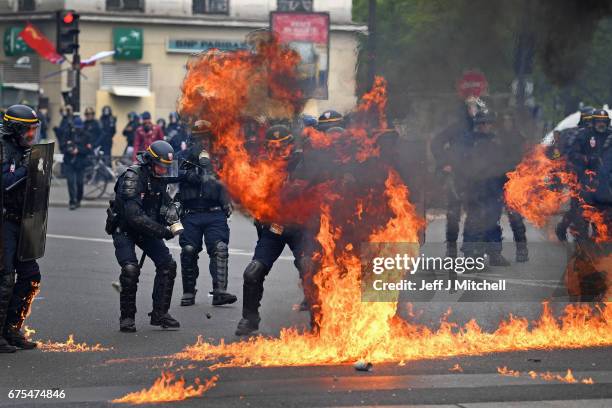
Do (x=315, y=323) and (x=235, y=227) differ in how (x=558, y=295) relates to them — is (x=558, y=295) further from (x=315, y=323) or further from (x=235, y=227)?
(x=235, y=227)

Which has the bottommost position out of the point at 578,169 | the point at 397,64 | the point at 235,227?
the point at 235,227

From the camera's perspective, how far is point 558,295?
36.9 feet

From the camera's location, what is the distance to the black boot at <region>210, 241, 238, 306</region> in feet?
37.8

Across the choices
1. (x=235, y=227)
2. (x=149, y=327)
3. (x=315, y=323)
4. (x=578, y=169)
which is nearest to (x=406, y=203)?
(x=315, y=323)

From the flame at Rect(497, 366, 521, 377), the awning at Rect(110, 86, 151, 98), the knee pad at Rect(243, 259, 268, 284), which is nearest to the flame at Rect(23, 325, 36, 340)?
the knee pad at Rect(243, 259, 268, 284)

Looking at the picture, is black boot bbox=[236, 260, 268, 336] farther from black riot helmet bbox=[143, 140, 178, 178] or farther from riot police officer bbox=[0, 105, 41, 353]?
riot police officer bbox=[0, 105, 41, 353]

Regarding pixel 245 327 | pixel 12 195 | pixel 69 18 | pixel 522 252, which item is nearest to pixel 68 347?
pixel 12 195

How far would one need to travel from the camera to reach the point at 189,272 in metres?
11.7

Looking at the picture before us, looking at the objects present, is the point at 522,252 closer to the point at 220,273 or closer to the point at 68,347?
the point at 220,273

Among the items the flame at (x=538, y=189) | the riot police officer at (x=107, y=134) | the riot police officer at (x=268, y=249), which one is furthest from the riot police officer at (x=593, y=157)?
the riot police officer at (x=107, y=134)

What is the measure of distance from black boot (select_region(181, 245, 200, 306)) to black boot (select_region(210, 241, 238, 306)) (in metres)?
0.19

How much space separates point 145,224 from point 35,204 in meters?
1.05

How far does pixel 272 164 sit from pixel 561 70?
315cm

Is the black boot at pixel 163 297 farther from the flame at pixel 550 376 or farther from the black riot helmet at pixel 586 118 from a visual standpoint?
the black riot helmet at pixel 586 118
